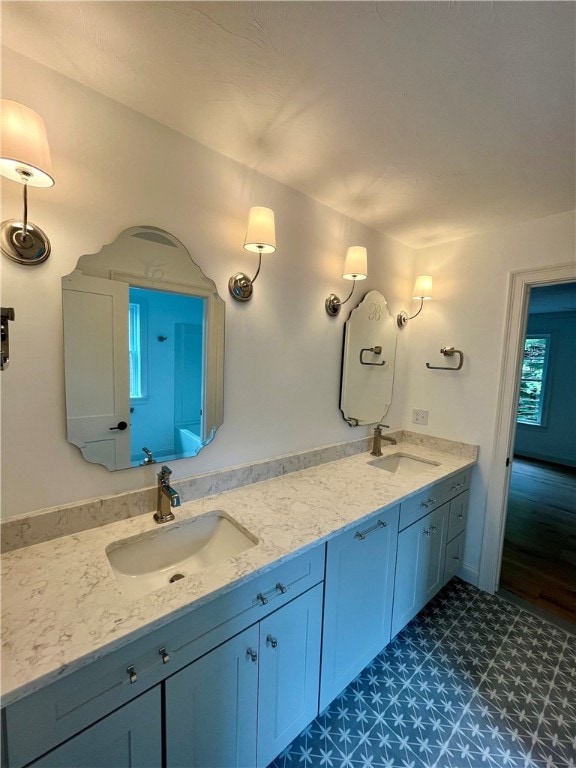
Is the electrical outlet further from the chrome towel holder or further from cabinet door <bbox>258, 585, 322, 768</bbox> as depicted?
cabinet door <bbox>258, 585, 322, 768</bbox>

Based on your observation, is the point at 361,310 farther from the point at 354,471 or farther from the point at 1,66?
the point at 1,66

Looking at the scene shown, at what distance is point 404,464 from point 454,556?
66cm

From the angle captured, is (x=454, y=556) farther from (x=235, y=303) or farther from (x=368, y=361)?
(x=235, y=303)

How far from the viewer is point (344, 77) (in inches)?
37.9

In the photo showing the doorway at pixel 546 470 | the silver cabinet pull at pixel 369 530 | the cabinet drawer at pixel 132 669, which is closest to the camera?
the cabinet drawer at pixel 132 669

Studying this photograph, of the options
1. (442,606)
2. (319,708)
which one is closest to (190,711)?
(319,708)

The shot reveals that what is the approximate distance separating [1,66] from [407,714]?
2.75m

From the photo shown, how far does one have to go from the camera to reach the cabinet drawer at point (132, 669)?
2.16 feet

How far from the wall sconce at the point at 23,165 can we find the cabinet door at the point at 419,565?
1.91 m

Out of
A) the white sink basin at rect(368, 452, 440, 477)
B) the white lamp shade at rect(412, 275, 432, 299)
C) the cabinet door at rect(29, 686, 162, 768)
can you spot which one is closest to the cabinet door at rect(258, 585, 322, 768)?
the cabinet door at rect(29, 686, 162, 768)

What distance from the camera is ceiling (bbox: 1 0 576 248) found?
796mm

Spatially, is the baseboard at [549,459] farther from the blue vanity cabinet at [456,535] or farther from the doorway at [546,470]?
the blue vanity cabinet at [456,535]

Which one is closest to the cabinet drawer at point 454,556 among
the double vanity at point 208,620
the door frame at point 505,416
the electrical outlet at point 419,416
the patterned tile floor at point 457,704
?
the door frame at point 505,416

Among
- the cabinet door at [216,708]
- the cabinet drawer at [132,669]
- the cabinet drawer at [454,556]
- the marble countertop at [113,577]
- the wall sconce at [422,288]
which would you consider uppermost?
the wall sconce at [422,288]
